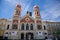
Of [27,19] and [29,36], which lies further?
[27,19]

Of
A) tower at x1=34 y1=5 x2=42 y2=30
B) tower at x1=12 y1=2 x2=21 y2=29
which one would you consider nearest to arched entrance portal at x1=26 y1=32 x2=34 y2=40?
tower at x1=34 y1=5 x2=42 y2=30

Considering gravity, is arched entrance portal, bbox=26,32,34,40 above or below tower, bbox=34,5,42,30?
below

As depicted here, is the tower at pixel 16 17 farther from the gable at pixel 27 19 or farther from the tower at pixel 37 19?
the tower at pixel 37 19

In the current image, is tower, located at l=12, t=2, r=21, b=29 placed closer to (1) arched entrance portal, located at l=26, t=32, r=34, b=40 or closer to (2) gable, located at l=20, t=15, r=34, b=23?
(2) gable, located at l=20, t=15, r=34, b=23

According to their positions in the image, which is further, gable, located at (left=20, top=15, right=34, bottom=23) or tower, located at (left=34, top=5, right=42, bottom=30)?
gable, located at (left=20, top=15, right=34, bottom=23)

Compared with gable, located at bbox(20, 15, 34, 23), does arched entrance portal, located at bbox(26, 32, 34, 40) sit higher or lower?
lower

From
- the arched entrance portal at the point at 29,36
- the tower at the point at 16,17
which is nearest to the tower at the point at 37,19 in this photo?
the arched entrance portal at the point at 29,36

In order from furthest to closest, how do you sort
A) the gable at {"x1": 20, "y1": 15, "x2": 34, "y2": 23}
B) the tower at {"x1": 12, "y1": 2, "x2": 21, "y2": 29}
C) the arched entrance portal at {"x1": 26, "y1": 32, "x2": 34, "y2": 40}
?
the gable at {"x1": 20, "y1": 15, "x2": 34, "y2": 23} < the tower at {"x1": 12, "y1": 2, "x2": 21, "y2": 29} < the arched entrance portal at {"x1": 26, "y1": 32, "x2": 34, "y2": 40}

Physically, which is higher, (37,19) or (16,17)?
(16,17)

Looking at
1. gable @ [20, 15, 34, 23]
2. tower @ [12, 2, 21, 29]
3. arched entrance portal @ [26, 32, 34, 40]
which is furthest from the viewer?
gable @ [20, 15, 34, 23]

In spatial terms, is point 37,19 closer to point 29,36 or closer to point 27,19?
point 27,19

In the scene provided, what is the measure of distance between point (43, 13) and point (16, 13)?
2.66 m

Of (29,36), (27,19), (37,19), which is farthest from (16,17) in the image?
(29,36)

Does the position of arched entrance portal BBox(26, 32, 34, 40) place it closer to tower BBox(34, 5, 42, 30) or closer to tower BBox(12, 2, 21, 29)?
tower BBox(34, 5, 42, 30)
